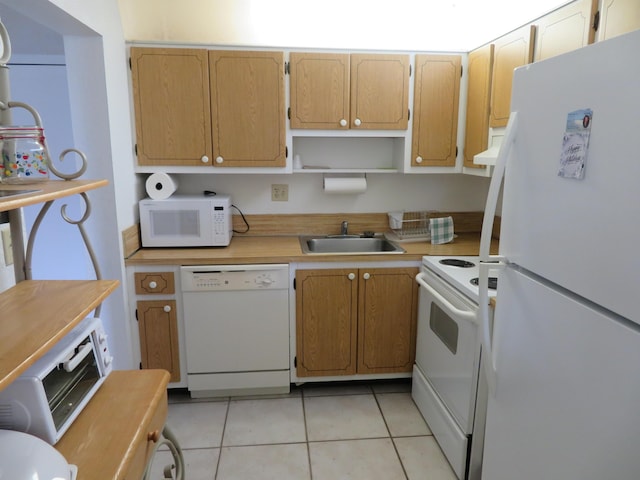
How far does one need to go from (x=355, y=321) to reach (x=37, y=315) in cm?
177

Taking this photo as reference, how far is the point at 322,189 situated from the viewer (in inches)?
118

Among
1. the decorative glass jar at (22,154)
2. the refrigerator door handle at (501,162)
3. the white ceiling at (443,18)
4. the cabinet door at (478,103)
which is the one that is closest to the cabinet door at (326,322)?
the cabinet door at (478,103)

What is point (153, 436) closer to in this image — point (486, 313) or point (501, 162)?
point (486, 313)

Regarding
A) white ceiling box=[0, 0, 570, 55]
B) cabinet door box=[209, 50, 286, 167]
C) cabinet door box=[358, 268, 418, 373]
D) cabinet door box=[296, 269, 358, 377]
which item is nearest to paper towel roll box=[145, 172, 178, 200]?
cabinet door box=[209, 50, 286, 167]

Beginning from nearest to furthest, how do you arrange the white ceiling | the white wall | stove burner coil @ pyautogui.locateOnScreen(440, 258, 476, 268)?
the white wall
stove burner coil @ pyautogui.locateOnScreen(440, 258, 476, 268)
the white ceiling

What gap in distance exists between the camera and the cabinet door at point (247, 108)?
2.50m

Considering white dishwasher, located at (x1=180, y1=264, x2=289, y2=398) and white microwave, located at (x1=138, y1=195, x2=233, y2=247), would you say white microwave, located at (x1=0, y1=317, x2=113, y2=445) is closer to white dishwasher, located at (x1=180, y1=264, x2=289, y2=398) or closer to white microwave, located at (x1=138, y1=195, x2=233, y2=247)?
white dishwasher, located at (x1=180, y1=264, x2=289, y2=398)

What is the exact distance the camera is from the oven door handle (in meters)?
1.80

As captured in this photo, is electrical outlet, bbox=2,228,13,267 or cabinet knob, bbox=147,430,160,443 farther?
electrical outlet, bbox=2,228,13,267

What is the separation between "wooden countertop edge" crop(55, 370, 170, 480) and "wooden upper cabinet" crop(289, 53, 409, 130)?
171 centimetres

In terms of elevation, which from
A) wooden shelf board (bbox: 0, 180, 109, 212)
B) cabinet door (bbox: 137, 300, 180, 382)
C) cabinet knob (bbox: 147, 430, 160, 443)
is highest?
wooden shelf board (bbox: 0, 180, 109, 212)

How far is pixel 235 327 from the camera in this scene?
249 centimetres

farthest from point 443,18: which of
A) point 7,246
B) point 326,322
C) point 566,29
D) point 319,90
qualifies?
point 7,246

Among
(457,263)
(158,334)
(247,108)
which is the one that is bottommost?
(158,334)
